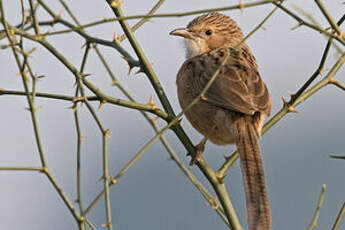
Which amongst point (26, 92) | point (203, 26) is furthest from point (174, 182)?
point (26, 92)

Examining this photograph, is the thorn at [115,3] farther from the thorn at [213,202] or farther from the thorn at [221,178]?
the thorn at [213,202]

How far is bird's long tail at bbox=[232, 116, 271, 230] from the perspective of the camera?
489 centimetres

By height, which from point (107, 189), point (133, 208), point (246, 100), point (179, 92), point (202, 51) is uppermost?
point (133, 208)

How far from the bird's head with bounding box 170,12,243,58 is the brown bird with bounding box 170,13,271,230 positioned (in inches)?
2.4

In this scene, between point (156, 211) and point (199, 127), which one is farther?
point (156, 211)

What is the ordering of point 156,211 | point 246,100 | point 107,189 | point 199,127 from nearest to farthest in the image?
point 107,189 → point 246,100 → point 199,127 → point 156,211

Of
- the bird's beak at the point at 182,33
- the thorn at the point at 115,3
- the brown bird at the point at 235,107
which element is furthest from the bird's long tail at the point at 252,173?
the bird's beak at the point at 182,33

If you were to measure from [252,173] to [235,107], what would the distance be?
0.82 m

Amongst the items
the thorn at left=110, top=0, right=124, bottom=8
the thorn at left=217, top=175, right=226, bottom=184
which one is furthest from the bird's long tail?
the thorn at left=110, top=0, right=124, bottom=8

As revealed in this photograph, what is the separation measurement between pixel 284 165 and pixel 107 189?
4062cm

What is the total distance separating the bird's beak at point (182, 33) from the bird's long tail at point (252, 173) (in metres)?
1.74

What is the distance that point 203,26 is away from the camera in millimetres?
7891

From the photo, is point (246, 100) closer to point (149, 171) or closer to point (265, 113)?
point (265, 113)

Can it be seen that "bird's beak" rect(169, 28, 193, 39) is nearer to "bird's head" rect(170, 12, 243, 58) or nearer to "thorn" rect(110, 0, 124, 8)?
"bird's head" rect(170, 12, 243, 58)
